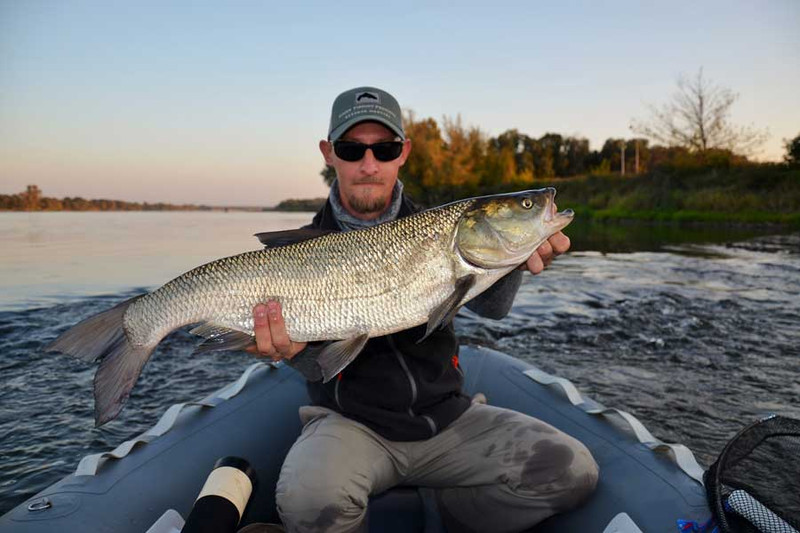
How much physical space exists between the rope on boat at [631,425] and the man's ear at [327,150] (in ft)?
8.31

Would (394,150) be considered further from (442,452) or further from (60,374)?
(60,374)

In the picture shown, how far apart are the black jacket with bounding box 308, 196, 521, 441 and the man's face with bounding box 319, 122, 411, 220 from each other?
3.18 feet

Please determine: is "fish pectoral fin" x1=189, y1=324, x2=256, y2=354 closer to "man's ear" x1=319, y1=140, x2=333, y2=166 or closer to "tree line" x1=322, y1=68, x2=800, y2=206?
"man's ear" x1=319, y1=140, x2=333, y2=166

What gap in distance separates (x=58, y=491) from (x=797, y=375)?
780cm

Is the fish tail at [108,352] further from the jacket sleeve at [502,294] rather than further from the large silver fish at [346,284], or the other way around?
the jacket sleeve at [502,294]

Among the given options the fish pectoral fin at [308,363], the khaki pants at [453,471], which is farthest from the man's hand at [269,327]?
the khaki pants at [453,471]

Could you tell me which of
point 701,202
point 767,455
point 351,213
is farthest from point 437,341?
point 701,202

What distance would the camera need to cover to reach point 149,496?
3.10 metres

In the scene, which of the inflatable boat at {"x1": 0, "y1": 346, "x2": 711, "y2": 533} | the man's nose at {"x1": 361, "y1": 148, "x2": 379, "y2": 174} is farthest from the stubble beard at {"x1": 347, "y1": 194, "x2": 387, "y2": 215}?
the inflatable boat at {"x1": 0, "y1": 346, "x2": 711, "y2": 533}

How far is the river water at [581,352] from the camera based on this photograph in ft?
17.5

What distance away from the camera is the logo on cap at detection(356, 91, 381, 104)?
12.8 ft

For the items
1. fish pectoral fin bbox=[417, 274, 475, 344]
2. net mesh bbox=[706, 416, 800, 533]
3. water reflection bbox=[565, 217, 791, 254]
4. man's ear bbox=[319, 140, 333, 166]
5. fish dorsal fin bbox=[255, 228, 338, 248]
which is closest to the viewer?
net mesh bbox=[706, 416, 800, 533]

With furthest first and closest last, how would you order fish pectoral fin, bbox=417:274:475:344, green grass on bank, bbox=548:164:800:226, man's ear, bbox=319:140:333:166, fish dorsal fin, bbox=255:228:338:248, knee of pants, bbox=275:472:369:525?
green grass on bank, bbox=548:164:800:226
man's ear, bbox=319:140:333:166
fish dorsal fin, bbox=255:228:338:248
fish pectoral fin, bbox=417:274:475:344
knee of pants, bbox=275:472:369:525

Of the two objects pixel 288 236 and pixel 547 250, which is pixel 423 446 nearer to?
pixel 547 250
